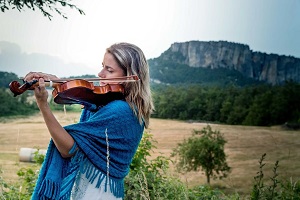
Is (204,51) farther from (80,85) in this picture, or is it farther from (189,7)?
(80,85)

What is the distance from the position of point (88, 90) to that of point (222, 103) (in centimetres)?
826

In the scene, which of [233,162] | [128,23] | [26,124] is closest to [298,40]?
[233,162]

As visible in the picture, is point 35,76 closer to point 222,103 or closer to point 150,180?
point 150,180

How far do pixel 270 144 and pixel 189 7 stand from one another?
3834 mm

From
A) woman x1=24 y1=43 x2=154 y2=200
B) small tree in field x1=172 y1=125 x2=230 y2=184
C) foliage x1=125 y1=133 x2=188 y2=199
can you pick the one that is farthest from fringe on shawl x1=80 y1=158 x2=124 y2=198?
small tree in field x1=172 y1=125 x2=230 y2=184

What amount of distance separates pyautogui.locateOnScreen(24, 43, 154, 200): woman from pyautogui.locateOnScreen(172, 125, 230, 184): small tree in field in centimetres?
812

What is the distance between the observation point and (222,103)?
9.48m

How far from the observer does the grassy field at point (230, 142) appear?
841cm

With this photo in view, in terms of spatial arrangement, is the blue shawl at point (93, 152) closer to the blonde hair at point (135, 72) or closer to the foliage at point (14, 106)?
the blonde hair at point (135, 72)

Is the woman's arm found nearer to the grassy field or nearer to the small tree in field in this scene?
the grassy field

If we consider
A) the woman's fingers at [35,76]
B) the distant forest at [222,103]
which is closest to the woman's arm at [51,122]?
the woman's fingers at [35,76]

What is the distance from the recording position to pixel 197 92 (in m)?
9.92

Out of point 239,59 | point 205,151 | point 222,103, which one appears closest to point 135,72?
point 222,103

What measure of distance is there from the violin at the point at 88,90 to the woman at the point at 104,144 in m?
0.02
